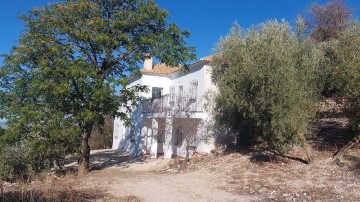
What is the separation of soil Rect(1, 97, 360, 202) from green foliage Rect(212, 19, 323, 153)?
1315 mm

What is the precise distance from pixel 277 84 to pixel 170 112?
7996 mm

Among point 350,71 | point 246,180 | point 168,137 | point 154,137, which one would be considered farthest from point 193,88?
point 350,71

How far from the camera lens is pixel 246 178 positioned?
14156 millimetres

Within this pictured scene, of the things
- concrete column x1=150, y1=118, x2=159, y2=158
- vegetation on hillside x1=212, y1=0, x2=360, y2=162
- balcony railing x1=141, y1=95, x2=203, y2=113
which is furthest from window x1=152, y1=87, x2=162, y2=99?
vegetation on hillside x1=212, y1=0, x2=360, y2=162

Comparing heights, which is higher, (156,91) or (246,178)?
(156,91)

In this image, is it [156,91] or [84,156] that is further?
[156,91]

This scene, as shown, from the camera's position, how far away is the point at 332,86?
14711mm

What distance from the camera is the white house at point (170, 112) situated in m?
20.8

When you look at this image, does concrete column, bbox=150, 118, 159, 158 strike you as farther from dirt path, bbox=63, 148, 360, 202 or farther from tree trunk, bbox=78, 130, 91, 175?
tree trunk, bbox=78, 130, 91, 175

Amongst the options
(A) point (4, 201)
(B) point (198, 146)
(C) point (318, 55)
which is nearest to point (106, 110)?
(B) point (198, 146)

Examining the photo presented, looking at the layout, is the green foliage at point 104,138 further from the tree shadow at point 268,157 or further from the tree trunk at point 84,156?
the tree shadow at point 268,157

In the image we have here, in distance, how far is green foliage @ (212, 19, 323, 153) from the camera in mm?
14008

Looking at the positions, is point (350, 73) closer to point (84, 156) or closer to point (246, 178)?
point (246, 178)

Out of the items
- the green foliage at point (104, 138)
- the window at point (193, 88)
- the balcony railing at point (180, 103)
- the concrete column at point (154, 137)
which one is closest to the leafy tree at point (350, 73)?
the balcony railing at point (180, 103)
